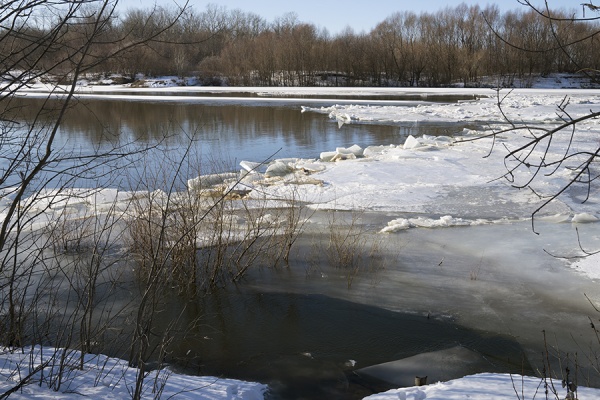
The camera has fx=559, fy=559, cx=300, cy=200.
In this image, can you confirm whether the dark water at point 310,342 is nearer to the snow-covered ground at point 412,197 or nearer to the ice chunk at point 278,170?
the snow-covered ground at point 412,197

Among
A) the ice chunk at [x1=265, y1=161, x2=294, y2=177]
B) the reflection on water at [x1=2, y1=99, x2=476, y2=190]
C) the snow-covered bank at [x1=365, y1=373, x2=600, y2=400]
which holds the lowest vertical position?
the snow-covered bank at [x1=365, y1=373, x2=600, y2=400]

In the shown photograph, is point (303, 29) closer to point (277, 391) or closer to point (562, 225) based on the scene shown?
point (562, 225)

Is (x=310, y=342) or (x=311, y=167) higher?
(x=311, y=167)

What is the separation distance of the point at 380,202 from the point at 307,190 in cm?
146

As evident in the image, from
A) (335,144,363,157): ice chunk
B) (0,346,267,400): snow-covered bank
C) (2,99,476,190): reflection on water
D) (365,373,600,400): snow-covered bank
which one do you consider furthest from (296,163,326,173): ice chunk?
(365,373,600,400): snow-covered bank

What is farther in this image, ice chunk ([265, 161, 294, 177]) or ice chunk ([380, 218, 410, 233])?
ice chunk ([265, 161, 294, 177])

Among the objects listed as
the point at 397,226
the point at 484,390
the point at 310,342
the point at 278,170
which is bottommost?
the point at 310,342

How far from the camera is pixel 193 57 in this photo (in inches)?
1881

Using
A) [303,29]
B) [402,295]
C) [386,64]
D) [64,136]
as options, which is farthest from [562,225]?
[303,29]

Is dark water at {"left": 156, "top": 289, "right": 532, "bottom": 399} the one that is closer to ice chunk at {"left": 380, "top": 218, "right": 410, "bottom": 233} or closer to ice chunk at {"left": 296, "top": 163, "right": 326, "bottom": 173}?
ice chunk at {"left": 380, "top": 218, "right": 410, "bottom": 233}

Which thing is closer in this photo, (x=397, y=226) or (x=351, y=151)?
(x=397, y=226)

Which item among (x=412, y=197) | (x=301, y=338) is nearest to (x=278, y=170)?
(x=412, y=197)

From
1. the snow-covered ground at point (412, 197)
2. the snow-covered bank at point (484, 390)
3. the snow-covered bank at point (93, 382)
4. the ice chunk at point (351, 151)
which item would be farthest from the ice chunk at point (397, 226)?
the ice chunk at point (351, 151)

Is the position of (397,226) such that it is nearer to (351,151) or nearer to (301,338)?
(301,338)
